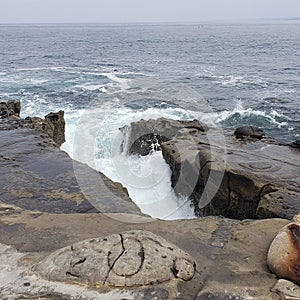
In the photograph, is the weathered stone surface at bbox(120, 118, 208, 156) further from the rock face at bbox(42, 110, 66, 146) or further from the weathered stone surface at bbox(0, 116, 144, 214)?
the weathered stone surface at bbox(0, 116, 144, 214)

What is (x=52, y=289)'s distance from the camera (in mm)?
4238

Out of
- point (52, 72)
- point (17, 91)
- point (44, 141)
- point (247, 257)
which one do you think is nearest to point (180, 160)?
point (44, 141)

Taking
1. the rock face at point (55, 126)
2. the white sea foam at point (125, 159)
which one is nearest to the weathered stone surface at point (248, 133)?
the white sea foam at point (125, 159)

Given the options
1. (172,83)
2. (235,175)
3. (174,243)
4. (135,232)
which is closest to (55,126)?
(235,175)

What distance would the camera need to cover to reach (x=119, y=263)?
4445mm

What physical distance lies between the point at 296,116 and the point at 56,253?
669 inches

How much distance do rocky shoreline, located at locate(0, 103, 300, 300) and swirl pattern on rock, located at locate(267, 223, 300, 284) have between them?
13cm

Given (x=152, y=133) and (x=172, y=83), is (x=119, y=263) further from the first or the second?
(x=172, y=83)

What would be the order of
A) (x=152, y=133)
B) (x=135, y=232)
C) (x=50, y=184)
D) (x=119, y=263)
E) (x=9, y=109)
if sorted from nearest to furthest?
(x=119, y=263)
(x=135, y=232)
(x=50, y=184)
(x=152, y=133)
(x=9, y=109)

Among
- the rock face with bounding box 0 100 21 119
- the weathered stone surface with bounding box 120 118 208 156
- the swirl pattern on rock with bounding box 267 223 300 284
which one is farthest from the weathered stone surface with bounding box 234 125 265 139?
the swirl pattern on rock with bounding box 267 223 300 284

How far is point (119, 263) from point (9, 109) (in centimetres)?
1242

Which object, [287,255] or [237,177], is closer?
[287,255]

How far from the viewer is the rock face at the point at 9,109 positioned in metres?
14.8

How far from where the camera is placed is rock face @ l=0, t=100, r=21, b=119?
1480cm
